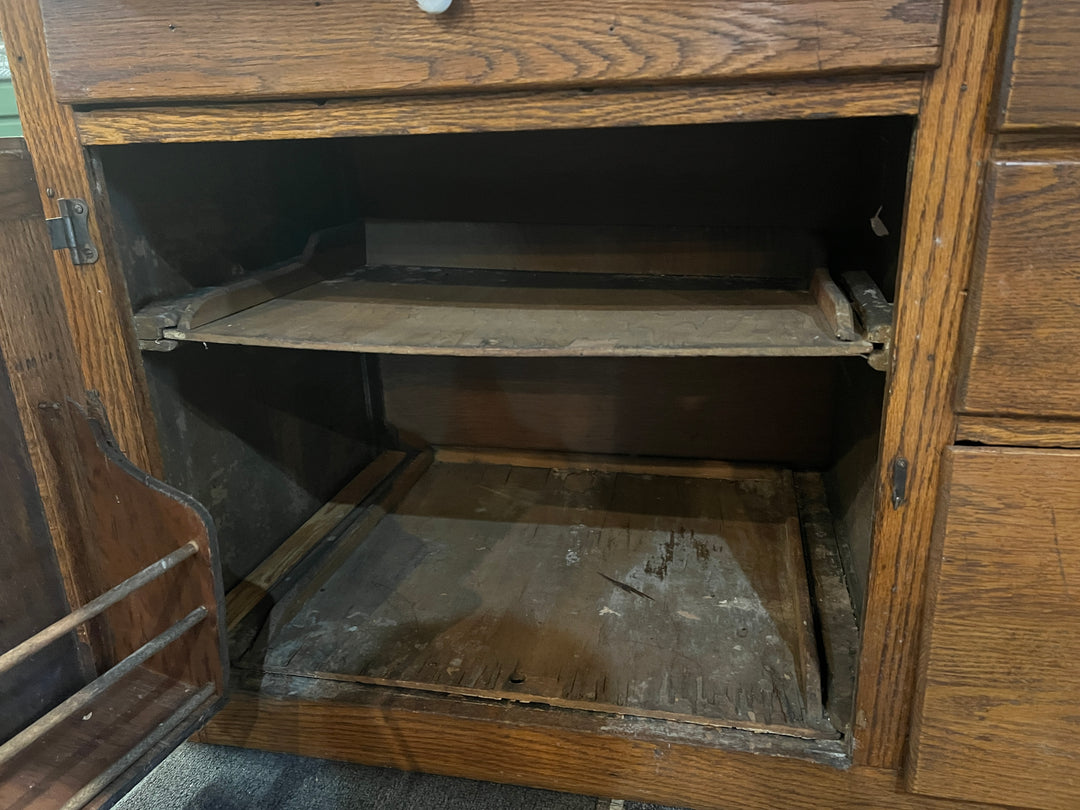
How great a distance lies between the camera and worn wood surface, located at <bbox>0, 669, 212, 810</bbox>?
70 cm

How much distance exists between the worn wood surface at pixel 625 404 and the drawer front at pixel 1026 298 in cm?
75

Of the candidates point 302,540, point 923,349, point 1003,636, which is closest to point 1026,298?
point 923,349

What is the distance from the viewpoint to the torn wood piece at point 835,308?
741mm

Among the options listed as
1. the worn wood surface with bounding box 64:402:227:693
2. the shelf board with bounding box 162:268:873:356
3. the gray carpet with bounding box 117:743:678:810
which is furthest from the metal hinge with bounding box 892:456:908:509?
the worn wood surface with bounding box 64:402:227:693

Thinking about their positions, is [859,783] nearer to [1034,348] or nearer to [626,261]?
[1034,348]

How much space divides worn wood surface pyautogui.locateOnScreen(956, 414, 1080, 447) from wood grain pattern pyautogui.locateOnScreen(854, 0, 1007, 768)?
0.05ft

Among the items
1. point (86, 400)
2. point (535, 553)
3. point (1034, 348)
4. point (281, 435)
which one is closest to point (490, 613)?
point (535, 553)

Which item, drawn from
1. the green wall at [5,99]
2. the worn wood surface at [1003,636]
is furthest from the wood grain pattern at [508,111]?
the green wall at [5,99]

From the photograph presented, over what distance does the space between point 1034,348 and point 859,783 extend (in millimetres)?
499

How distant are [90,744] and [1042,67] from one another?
1.04 meters

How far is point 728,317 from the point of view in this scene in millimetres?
890

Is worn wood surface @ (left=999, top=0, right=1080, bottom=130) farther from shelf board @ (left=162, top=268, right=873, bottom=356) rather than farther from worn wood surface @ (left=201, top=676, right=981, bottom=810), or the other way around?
worn wood surface @ (left=201, top=676, right=981, bottom=810)

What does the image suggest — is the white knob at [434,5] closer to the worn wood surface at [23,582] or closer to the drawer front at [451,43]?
the drawer front at [451,43]

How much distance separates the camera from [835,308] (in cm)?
77
